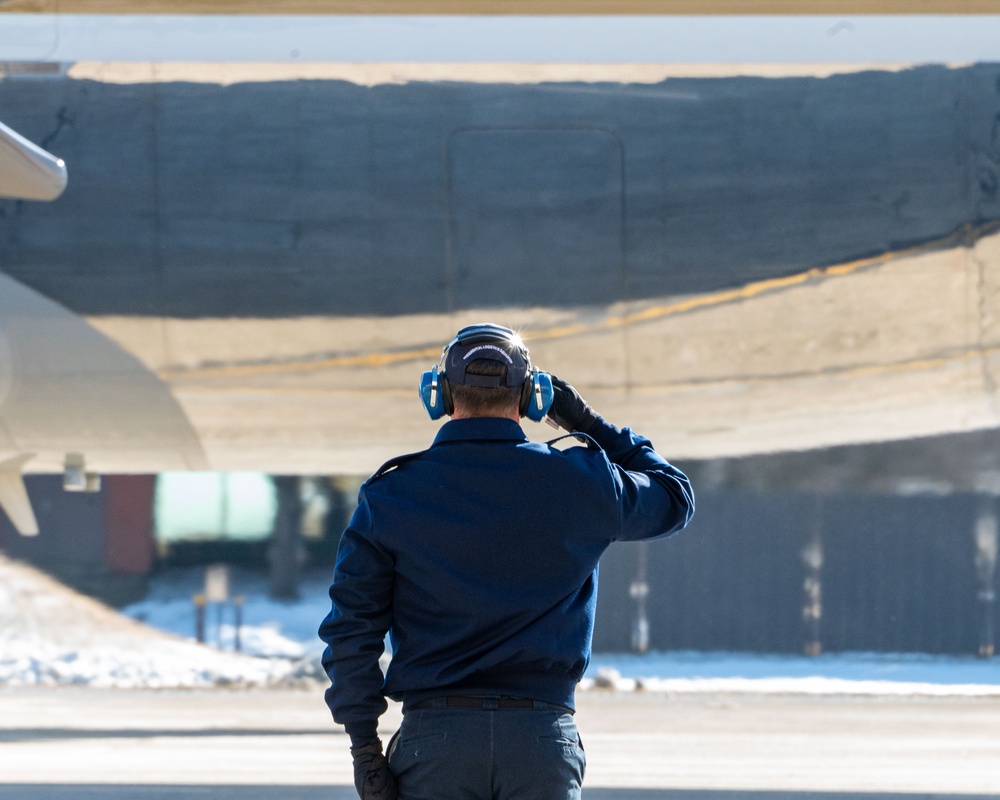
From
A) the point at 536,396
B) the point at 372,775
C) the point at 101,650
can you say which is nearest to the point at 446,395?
the point at 536,396

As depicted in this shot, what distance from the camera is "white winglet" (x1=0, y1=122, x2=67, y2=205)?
355cm

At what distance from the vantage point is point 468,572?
1.73m

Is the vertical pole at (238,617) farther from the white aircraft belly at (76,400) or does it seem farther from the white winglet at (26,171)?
the white winglet at (26,171)

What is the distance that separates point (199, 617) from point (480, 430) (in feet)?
10.1

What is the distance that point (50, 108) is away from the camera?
4.48 metres

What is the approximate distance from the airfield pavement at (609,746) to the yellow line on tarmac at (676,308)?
1.41 meters

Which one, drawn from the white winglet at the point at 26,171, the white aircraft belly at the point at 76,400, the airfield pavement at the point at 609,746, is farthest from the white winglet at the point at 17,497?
the white winglet at the point at 26,171

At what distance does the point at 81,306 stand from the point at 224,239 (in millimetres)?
635

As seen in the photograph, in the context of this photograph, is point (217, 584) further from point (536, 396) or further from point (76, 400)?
point (536, 396)

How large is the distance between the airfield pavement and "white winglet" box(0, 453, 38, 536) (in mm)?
818

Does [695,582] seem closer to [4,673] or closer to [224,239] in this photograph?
[224,239]

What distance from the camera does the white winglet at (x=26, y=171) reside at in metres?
3.55

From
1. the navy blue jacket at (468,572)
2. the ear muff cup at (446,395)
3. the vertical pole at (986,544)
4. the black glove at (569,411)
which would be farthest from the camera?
the vertical pole at (986,544)

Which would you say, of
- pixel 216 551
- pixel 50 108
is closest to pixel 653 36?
pixel 50 108
